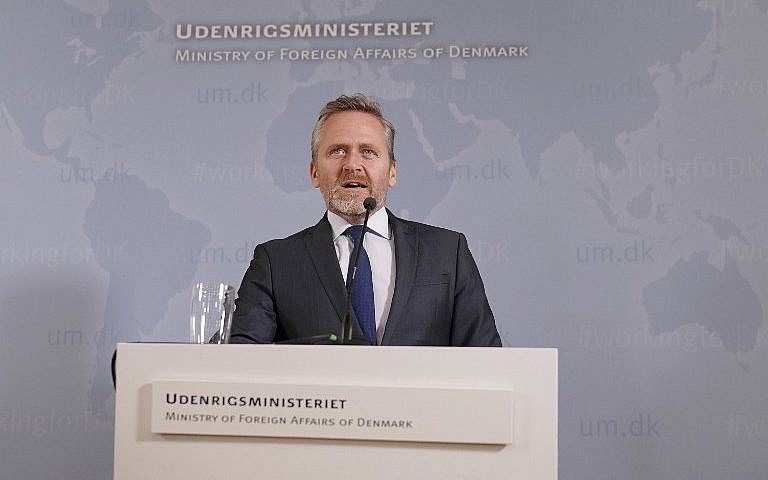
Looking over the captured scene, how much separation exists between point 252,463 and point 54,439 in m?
2.20

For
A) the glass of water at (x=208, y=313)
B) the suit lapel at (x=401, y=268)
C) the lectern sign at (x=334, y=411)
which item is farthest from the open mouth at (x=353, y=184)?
the lectern sign at (x=334, y=411)

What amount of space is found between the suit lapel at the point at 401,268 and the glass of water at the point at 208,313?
0.42m

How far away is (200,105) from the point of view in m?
3.66

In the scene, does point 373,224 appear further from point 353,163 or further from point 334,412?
point 334,412

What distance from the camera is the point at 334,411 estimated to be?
166cm

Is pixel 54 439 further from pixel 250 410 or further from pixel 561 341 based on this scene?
pixel 250 410

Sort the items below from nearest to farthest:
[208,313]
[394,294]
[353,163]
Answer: [208,313] → [394,294] → [353,163]

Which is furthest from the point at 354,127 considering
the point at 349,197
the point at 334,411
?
the point at 334,411

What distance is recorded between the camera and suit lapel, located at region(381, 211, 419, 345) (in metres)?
2.40

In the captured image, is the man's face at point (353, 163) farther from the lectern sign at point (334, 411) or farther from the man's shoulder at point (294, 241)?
the lectern sign at point (334, 411)

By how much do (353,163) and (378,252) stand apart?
0.26 m

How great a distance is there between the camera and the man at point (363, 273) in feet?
8.04

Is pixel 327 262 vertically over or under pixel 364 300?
over

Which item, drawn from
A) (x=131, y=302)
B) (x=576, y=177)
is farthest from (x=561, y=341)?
(x=131, y=302)
